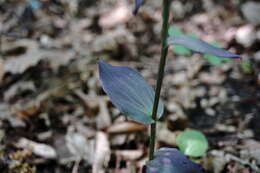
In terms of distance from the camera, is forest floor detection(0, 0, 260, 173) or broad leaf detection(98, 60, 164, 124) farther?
forest floor detection(0, 0, 260, 173)

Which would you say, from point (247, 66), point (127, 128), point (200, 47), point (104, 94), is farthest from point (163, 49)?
point (247, 66)

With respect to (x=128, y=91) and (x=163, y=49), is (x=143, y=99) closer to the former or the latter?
(x=128, y=91)

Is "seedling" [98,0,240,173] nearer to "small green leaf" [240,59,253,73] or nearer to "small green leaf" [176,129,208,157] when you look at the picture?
"small green leaf" [176,129,208,157]

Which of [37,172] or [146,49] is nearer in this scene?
[37,172]

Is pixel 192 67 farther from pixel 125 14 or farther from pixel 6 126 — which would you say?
pixel 6 126

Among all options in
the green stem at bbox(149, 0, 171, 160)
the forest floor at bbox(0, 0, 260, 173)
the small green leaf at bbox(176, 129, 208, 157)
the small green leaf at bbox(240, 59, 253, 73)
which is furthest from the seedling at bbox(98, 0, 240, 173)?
the small green leaf at bbox(240, 59, 253, 73)

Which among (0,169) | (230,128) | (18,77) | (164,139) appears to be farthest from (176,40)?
(18,77)

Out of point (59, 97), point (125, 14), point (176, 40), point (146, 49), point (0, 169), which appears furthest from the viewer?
point (125, 14)
